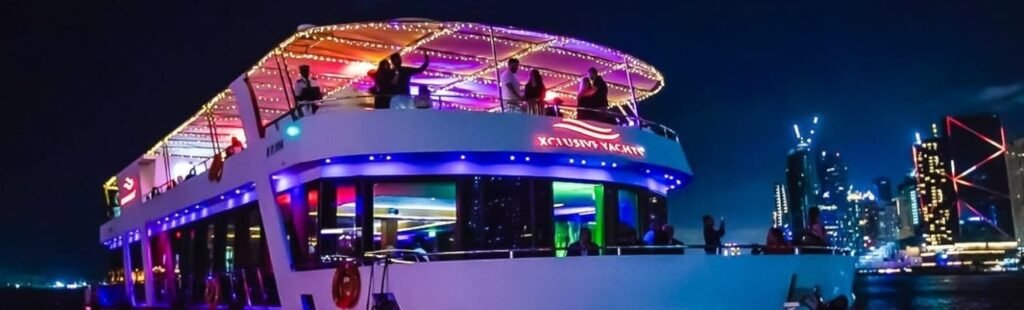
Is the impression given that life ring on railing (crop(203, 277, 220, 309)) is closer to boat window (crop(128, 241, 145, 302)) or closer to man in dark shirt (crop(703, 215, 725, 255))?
boat window (crop(128, 241, 145, 302))

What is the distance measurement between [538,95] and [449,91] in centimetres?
392

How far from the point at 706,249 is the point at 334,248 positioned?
18.0ft

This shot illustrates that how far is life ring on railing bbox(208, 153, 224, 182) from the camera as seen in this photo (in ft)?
56.6

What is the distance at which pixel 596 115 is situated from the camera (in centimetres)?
1474

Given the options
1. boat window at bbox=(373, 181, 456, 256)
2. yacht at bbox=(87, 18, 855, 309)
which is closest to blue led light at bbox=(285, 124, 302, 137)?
yacht at bbox=(87, 18, 855, 309)

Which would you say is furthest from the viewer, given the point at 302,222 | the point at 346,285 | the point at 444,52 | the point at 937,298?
the point at 937,298

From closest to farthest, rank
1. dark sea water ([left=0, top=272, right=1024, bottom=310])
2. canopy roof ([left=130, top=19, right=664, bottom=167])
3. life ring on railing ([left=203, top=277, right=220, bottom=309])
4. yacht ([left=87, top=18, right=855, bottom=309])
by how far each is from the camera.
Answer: yacht ([left=87, top=18, right=855, bottom=309])
canopy roof ([left=130, top=19, right=664, bottom=167])
life ring on railing ([left=203, top=277, right=220, bottom=309])
dark sea water ([left=0, top=272, right=1024, bottom=310])

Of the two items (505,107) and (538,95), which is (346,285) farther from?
(538,95)

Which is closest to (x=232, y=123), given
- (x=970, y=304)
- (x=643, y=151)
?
(x=643, y=151)

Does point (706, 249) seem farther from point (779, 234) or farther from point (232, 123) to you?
point (232, 123)

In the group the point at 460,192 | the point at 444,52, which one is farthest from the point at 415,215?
the point at 444,52

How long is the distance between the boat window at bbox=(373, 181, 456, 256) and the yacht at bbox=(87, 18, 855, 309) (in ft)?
0.08

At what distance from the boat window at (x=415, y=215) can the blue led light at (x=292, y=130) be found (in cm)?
153

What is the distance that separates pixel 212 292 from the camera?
734 inches
